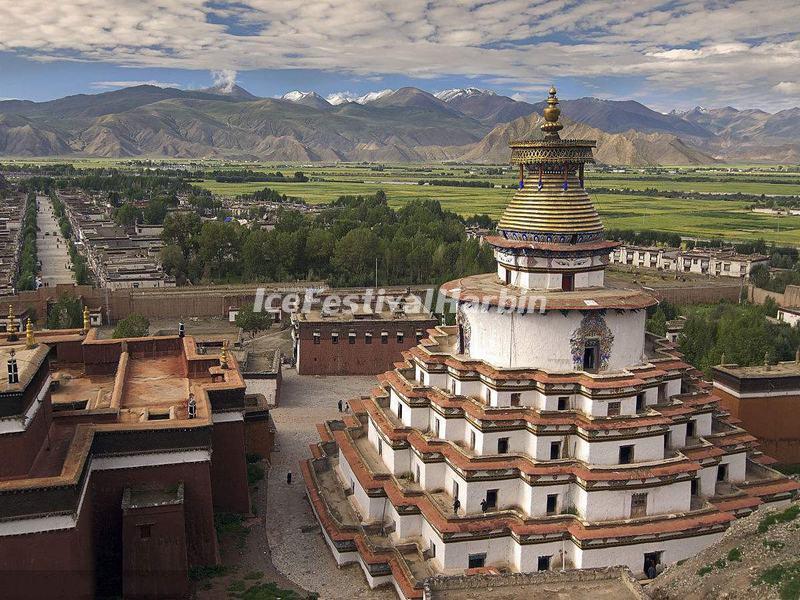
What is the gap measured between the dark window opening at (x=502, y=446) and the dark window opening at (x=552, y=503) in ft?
5.22

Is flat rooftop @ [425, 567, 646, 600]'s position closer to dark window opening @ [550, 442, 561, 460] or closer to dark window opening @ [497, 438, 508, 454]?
dark window opening @ [550, 442, 561, 460]

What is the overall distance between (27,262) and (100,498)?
5762 cm

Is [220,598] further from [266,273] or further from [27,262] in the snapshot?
[27,262]

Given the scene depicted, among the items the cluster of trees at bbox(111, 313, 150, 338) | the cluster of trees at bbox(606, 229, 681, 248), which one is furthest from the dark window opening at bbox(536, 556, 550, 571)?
the cluster of trees at bbox(606, 229, 681, 248)

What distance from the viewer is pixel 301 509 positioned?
81.5 feet

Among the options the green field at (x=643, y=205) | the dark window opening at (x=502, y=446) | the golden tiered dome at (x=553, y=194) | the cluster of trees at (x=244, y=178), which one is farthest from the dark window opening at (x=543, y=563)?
the cluster of trees at (x=244, y=178)

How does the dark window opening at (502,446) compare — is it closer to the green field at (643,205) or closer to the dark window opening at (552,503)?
the dark window opening at (552,503)

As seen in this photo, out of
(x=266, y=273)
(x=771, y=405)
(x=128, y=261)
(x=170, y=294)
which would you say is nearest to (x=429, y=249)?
(x=266, y=273)

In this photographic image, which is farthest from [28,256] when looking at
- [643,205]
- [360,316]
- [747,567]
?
[643,205]

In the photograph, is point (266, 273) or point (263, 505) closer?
point (263, 505)

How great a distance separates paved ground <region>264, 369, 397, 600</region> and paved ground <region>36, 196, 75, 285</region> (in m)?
38.9

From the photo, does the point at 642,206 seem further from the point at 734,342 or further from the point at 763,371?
the point at 763,371

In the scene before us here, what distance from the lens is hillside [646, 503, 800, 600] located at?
12.7 meters

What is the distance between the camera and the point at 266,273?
6938 centimetres
